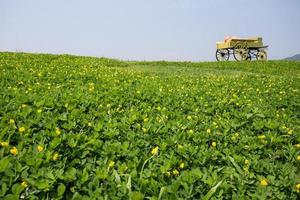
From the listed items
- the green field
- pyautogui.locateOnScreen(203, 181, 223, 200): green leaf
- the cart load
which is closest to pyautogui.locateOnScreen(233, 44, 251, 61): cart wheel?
the cart load

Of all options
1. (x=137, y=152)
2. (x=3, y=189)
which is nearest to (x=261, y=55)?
(x=137, y=152)

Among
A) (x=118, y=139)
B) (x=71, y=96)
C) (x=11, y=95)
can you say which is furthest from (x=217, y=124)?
(x=11, y=95)

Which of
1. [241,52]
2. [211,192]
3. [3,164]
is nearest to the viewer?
[3,164]

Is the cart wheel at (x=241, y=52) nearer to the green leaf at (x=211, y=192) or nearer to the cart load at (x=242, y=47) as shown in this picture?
the cart load at (x=242, y=47)

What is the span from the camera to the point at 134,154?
11.3 feet

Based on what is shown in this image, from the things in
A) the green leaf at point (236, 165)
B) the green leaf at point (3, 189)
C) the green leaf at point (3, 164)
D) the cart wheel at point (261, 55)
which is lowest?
the green leaf at point (236, 165)

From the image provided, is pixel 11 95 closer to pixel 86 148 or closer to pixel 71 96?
pixel 71 96

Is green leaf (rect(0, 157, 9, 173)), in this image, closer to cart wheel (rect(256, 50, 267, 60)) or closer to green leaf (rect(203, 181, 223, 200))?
green leaf (rect(203, 181, 223, 200))

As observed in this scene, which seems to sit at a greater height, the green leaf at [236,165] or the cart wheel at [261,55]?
the cart wheel at [261,55]

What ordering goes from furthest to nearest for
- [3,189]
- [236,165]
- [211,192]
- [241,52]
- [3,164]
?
[241,52], [236,165], [211,192], [3,164], [3,189]

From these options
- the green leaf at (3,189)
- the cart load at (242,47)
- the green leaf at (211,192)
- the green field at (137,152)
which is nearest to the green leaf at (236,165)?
the green field at (137,152)

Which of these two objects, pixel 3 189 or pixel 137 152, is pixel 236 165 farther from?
pixel 3 189

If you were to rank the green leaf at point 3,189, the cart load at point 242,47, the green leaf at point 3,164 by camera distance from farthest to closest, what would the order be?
1. the cart load at point 242,47
2. the green leaf at point 3,164
3. the green leaf at point 3,189

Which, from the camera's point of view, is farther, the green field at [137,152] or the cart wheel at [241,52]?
the cart wheel at [241,52]
